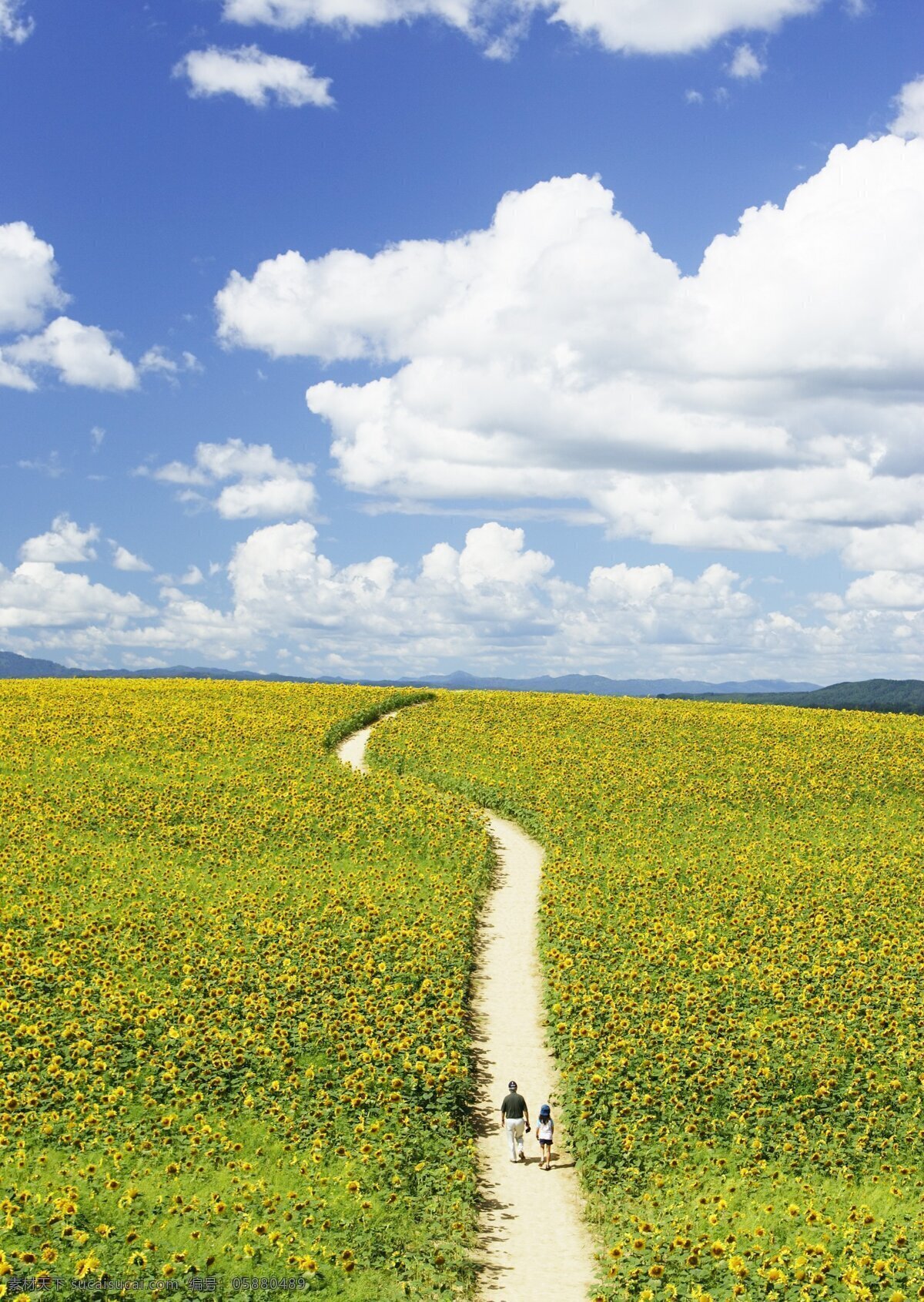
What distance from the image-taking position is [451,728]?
5738 centimetres

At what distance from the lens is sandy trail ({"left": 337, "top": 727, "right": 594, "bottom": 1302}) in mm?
16469

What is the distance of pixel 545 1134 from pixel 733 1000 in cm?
801

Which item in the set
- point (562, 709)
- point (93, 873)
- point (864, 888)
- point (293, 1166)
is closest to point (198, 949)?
point (93, 873)

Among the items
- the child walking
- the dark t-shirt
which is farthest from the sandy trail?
the dark t-shirt

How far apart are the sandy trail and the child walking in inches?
7.4

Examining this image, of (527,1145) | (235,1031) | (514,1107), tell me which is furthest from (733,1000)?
(235,1031)

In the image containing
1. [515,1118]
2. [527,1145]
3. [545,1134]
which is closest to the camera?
[545,1134]

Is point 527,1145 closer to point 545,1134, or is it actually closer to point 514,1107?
point 545,1134

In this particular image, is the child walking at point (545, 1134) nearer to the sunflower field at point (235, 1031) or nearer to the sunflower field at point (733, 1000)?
the sunflower field at point (733, 1000)

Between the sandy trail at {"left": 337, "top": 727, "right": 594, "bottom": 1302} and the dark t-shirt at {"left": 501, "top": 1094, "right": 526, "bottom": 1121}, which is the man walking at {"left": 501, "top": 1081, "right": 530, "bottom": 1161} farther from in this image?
the sandy trail at {"left": 337, "top": 727, "right": 594, "bottom": 1302}

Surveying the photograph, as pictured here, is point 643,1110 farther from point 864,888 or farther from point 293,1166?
point 864,888

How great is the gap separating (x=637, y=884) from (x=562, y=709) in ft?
102

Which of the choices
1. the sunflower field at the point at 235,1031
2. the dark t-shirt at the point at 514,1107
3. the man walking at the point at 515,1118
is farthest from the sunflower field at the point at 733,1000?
the sunflower field at the point at 235,1031

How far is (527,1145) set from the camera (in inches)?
827
